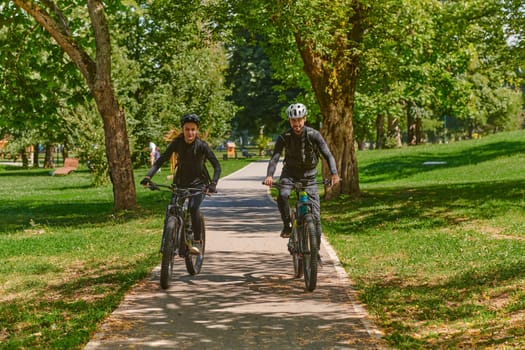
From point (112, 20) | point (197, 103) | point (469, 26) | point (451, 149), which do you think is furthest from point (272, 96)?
point (469, 26)

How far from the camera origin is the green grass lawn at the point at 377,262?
22.6 ft

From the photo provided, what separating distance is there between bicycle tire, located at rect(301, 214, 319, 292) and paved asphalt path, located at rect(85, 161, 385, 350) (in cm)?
14

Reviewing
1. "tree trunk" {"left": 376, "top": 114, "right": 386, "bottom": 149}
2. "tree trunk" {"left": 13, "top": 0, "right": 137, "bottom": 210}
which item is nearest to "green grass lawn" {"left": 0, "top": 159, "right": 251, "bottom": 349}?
"tree trunk" {"left": 13, "top": 0, "right": 137, "bottom": 210}

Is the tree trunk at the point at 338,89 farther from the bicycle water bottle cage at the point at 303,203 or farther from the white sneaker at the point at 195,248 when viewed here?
the bicycle water bottle cage at the point at 303,203

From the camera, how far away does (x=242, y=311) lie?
748 cm

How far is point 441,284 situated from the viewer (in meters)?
8.86

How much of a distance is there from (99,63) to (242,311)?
11155 millimetres

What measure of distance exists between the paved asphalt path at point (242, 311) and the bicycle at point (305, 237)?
0.23 metres

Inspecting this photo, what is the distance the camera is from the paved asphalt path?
6324 millimetres

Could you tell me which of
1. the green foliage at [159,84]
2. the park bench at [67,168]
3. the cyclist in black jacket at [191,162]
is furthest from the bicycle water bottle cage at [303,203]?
the park bench at [67,168]

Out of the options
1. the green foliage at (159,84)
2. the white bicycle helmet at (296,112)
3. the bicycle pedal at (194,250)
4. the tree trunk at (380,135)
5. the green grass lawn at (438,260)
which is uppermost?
the green foliage at (159,84)

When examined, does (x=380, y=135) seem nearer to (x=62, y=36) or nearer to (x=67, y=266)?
(x=62, y=36)

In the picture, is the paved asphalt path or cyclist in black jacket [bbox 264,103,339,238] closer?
the paved asphalt path

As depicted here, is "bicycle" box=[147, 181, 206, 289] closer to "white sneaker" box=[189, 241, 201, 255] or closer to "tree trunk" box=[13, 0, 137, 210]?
"white sneaker" box=[189, 241, 201, 255]
